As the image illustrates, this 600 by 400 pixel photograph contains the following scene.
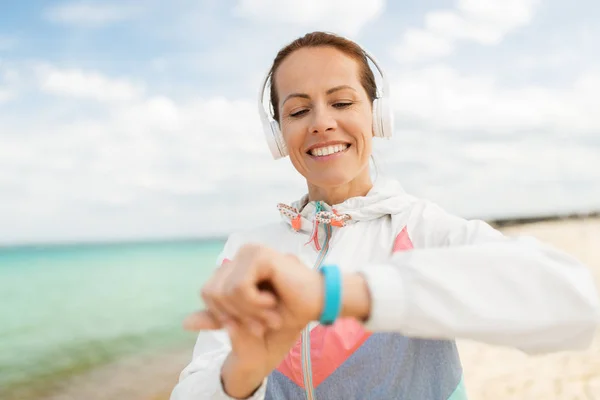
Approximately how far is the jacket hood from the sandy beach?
3.88 metres

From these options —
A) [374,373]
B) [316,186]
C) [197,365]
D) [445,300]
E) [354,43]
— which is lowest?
[374,373]

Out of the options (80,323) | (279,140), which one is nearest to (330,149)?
(279,140)

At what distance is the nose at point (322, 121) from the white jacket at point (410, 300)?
0.28 m

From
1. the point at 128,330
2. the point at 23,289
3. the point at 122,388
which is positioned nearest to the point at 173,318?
the point at 128,330

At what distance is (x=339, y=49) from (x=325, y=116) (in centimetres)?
31

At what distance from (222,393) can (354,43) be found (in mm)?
1411

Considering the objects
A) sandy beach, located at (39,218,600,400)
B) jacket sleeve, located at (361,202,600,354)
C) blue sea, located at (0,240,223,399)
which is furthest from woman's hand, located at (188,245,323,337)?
sandy beach, located at (39,218,600,400)

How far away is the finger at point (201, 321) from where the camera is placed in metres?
1.25

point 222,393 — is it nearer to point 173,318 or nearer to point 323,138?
point 323,138

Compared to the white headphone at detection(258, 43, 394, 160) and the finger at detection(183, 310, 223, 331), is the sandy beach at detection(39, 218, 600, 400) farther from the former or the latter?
the finger at detection(183, 310, 223, 331)

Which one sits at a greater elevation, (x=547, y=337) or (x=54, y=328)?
(x=547, y=337)

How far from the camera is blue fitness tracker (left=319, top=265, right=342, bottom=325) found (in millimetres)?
1159

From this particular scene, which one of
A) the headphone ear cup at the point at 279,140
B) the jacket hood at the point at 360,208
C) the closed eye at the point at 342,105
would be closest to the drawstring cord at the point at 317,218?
the jacket hood at the point at 360,208

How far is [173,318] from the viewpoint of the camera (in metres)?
15.6
